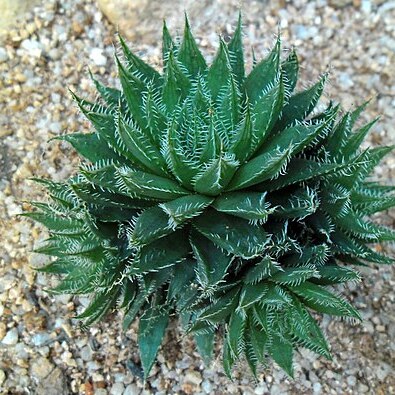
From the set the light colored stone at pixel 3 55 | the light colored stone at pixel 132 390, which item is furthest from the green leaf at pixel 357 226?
the light colored stone at pixel 3 55

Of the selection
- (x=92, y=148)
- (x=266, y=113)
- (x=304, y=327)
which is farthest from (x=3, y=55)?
(x=304, y=327)

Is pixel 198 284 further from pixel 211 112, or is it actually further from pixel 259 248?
pixel 211 112

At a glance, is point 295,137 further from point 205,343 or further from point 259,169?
point 205,343

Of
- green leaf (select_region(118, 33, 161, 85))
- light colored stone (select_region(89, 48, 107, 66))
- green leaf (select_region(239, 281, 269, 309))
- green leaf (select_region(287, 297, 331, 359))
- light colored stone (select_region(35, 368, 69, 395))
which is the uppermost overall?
light colored stone (select_region(89, 48, 107, 66))

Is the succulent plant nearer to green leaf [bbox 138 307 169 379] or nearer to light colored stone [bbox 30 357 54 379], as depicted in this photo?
green leaf [bbox 138 307 169 379]

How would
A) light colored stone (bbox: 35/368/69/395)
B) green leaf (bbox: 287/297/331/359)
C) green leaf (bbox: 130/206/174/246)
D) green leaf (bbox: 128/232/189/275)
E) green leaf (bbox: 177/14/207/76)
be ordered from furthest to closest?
light colored stone (bbox: 35/368/69/395)
green leaf (bbox: 177/14/207/76)
green leaf (bbox: 287/297/331/359)
green leaf (bbox: 128/232/189/275)
green leaf (bbox: 130/206/174/246)

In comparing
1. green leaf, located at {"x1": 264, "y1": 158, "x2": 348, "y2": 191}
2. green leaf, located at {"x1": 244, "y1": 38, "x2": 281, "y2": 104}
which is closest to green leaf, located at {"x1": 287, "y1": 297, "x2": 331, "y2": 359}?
green leaf, located at {"x1": 264, "y1": 158, "x2": 348, "y2": 191}

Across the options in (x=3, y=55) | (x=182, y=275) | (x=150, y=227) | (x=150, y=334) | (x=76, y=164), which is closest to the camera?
(x=150, y=227)

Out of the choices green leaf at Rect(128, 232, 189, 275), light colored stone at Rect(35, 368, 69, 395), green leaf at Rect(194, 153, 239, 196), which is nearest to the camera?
green leaf at Rect(194, 153, 239, 196)

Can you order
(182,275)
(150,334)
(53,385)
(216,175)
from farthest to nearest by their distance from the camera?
(53,385), (150,334), (182,275), (216,175)
